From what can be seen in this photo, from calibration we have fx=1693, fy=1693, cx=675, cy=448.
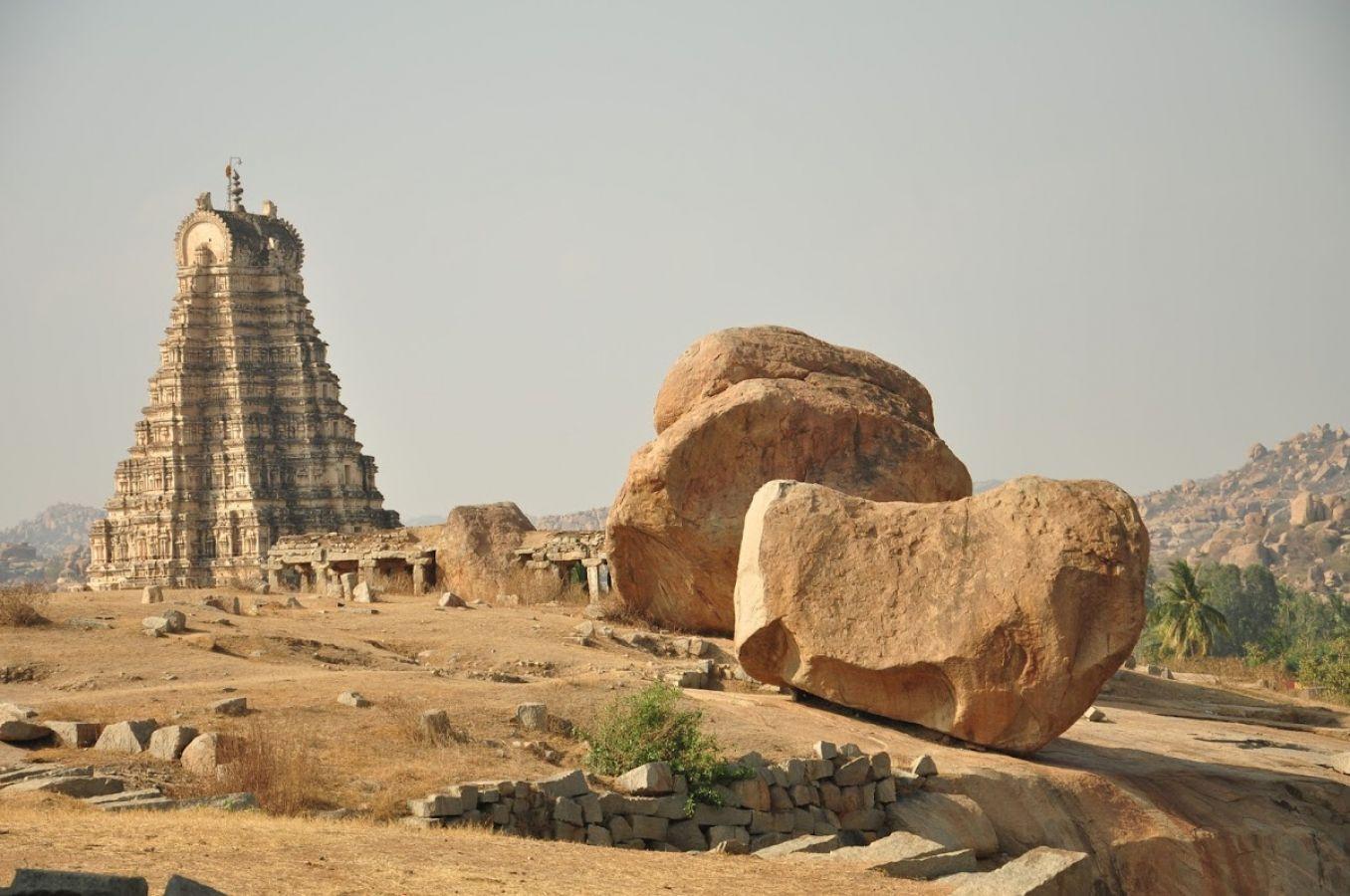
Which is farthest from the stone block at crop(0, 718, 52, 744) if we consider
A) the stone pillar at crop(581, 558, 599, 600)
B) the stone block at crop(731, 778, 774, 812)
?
the stone pillar at crop(581, 558, 599, 600)

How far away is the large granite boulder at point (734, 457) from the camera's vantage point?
69.4 feet

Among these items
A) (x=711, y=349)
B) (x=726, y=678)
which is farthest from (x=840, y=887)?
(x=711, y=349)

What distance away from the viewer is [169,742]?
12992 millimetres

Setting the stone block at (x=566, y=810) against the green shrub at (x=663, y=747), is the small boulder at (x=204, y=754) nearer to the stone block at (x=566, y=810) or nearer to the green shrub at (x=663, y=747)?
the stone block at (x=566, y=810)

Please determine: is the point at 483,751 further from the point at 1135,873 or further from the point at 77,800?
the point at 1135,873

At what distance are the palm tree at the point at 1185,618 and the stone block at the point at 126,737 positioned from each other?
4220cm

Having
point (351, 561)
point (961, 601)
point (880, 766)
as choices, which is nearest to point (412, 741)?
point (880, 766)

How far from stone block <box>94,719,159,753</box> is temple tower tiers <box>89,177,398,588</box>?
40.1m

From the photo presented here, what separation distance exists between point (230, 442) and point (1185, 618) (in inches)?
1195

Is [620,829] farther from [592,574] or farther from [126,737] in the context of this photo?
[592,574]

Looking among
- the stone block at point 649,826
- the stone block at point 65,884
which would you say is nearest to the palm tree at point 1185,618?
the stone block at point 649,826

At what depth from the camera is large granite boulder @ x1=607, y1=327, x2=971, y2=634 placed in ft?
69.4

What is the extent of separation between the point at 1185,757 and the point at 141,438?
146 ft

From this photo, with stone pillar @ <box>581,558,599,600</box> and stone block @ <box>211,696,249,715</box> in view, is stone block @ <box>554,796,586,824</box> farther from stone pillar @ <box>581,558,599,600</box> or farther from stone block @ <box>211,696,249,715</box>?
stone pillar @ <box>581,558,599,600</box>
